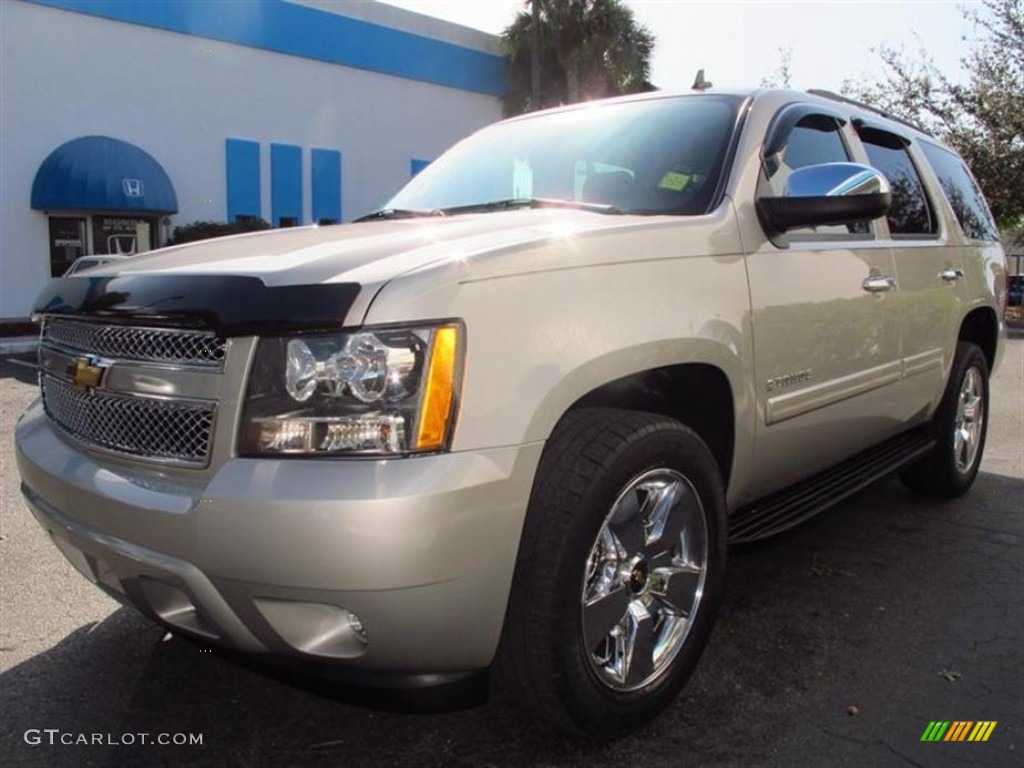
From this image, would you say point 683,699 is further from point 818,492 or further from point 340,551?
point 340,551

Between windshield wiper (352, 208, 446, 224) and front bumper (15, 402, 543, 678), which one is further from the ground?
windshield wiper (352, 208, 446, 224)

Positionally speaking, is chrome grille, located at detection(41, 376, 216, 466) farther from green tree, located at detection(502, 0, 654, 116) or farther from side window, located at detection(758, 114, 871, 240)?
green tree, located at detection(502, 0, 654, 116)

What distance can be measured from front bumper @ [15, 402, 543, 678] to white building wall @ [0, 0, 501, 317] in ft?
56.1

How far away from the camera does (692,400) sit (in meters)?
2.79

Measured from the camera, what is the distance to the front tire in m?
2.09

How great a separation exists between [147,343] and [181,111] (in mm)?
18401

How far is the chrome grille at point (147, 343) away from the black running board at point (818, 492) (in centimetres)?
170

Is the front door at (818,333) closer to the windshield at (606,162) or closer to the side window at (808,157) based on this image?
the side window at (808,157)

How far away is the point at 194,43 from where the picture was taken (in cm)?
1853

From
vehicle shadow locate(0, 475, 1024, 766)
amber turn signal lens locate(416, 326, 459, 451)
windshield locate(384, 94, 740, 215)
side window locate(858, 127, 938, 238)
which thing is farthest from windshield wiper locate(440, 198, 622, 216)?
side window locate(858, 127, 938, 238)

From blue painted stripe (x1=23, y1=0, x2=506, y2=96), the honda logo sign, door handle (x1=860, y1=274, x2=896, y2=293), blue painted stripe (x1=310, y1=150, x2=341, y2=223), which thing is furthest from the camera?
blue painted stripe (x1=310, y1=150, x2=341, y2=223)

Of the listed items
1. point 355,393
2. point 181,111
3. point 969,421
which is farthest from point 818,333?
point 181,111

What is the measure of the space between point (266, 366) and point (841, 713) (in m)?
1.94

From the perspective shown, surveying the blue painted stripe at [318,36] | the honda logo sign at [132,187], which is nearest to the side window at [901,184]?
the honda logo sign at [132,187]
